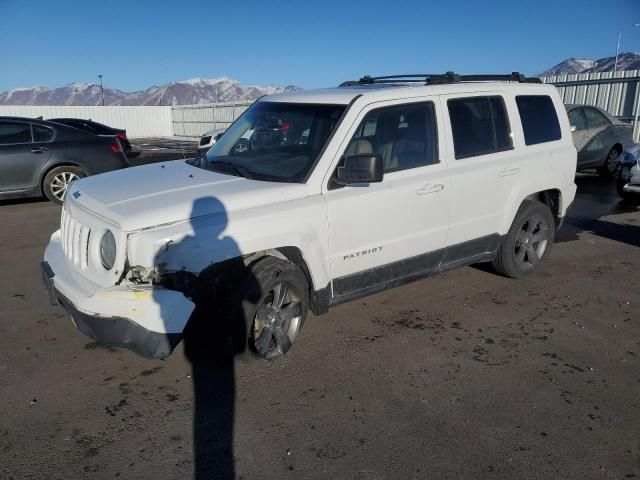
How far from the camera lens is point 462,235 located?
4703 millimetres

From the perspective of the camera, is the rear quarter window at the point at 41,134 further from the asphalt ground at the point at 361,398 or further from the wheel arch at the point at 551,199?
the wheel arch at the point at 551,199

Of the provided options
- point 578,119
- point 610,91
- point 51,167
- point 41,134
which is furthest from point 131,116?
point 578,119

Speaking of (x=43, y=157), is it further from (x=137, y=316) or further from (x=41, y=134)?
(x=137, y=316)

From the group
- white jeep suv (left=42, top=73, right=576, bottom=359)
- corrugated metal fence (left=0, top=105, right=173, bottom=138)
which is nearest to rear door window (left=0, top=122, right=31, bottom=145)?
white jeep suv (left=42, top=73, right=576, bottom=359)

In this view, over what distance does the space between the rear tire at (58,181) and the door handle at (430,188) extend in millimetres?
7132

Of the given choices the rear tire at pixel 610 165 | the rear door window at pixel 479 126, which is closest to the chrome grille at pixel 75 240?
the rear door window at pixel 479 126

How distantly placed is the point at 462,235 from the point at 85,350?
3.28 meters

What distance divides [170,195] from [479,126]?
9.30 feet

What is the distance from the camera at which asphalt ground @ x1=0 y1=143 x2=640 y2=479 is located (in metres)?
2.78

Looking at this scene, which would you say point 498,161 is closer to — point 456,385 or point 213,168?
point 456,385

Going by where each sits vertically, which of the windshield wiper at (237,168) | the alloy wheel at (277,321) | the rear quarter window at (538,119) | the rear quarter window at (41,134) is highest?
the rear quarter window at (538,119)

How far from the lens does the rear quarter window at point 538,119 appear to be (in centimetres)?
511

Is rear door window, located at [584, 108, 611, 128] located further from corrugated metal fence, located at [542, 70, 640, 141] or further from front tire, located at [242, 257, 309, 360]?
front tire, located at [242, 257, 309, 360]

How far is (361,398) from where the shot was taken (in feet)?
11.0
